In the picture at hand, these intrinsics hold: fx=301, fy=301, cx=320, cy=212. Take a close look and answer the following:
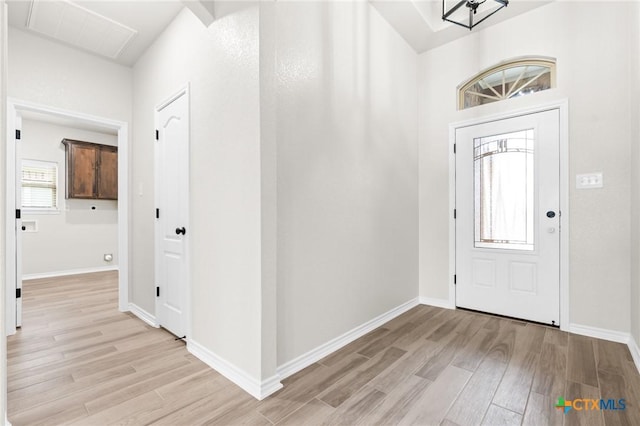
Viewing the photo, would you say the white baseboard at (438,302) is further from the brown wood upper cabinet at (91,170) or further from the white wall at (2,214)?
the brown wood upper cabinet at (91,170)

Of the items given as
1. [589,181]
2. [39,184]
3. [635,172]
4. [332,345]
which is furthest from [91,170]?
[635,172]

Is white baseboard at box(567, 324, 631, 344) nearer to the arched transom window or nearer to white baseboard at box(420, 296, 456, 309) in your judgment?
white baseboard at box(420, 296, 456, 309)

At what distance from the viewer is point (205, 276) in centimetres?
230

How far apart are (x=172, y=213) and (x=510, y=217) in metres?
3.32

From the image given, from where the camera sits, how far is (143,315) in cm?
323

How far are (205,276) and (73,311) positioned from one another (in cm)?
237

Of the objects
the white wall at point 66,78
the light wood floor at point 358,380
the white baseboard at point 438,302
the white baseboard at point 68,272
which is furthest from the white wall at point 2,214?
the white baseboard at point 68,272

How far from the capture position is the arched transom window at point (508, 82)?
2928mm

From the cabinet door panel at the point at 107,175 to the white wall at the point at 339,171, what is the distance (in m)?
5.51

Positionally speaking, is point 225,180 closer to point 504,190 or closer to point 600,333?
point 504,190

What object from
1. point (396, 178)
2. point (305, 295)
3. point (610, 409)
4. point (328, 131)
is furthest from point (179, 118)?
point (610, 409)

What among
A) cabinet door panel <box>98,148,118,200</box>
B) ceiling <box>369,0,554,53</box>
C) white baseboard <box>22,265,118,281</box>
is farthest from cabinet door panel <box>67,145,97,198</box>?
ceiling <box>369,0,554,53</box>

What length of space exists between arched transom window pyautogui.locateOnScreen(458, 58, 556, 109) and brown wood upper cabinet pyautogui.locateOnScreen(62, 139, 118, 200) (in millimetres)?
6327

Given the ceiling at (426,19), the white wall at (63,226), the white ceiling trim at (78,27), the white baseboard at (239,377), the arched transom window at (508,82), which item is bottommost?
the white baseboard at (239,377)
